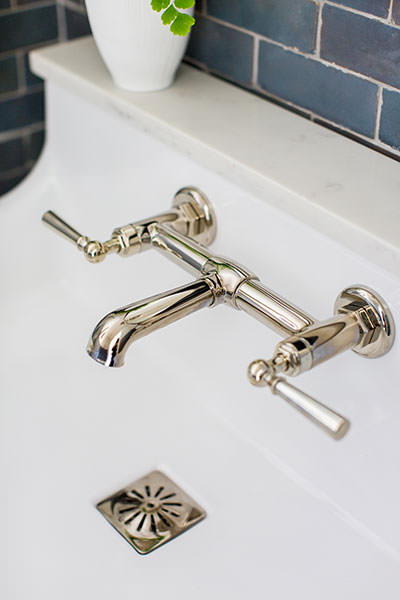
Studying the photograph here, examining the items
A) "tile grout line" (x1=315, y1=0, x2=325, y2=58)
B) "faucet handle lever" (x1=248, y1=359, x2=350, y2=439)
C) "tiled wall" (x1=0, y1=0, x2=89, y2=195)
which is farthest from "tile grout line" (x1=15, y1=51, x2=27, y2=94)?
"faucet handle lever" (x1=248, y1=359, x2=350, y2=439)

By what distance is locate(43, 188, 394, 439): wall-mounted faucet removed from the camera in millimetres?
548

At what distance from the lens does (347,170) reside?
0.72m

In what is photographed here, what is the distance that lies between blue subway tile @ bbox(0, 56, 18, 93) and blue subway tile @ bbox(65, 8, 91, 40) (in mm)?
91

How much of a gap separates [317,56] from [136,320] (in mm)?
349

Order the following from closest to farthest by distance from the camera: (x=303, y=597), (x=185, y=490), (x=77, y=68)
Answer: (x=303, y=597)
(x=185, y=490)
(x=77, y=68)

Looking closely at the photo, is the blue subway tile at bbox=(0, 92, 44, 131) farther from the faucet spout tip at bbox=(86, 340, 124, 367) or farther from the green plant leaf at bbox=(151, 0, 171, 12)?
the faucet spout tip at bbox=(86, 340, 124, 367)

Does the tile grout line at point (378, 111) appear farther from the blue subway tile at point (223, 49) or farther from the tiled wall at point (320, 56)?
the blue subway tile at point (223, 49)

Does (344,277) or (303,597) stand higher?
(344,277)

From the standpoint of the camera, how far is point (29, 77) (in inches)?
46.0

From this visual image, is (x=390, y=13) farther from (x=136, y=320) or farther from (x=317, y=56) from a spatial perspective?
(x=136, y=320)

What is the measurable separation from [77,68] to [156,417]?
1.34ft

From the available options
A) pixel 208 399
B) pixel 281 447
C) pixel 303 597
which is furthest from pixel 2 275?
pixel 303 597

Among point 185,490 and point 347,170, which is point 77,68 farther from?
point 185,490

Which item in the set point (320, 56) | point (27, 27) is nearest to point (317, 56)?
point (320, 56)
